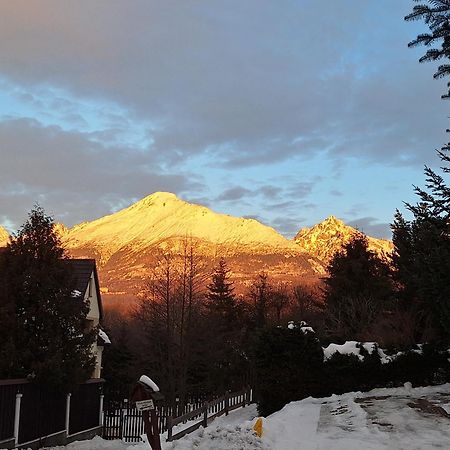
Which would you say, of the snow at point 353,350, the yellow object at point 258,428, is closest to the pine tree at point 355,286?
the snow at point 353,350

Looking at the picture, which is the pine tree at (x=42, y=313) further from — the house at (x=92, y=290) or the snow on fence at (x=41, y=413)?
the house at (x=92, y=290)

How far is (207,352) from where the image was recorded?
42.5 m

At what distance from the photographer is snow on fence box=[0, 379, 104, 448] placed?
14.6 metres

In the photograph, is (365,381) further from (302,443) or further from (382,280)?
(382,280)

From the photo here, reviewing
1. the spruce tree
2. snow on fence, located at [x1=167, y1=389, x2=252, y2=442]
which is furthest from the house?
the spruce tree

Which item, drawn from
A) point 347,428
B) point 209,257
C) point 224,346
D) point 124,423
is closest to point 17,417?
point 347,428

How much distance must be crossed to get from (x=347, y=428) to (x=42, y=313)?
9.48 m

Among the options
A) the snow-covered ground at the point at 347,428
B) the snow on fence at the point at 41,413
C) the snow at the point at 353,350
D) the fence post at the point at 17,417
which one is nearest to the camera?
the snow-covered ground at the point at 347,428

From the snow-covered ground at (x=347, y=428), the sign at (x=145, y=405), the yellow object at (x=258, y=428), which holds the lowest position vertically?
the snow-covered ground at (x=347, y=428)

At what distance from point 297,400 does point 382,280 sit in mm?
19865

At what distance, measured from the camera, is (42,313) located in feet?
54.3

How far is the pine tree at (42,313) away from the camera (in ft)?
52.4

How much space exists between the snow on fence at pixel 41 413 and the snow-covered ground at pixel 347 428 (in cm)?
405

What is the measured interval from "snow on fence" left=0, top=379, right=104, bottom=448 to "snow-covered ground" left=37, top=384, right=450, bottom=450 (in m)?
4.05
